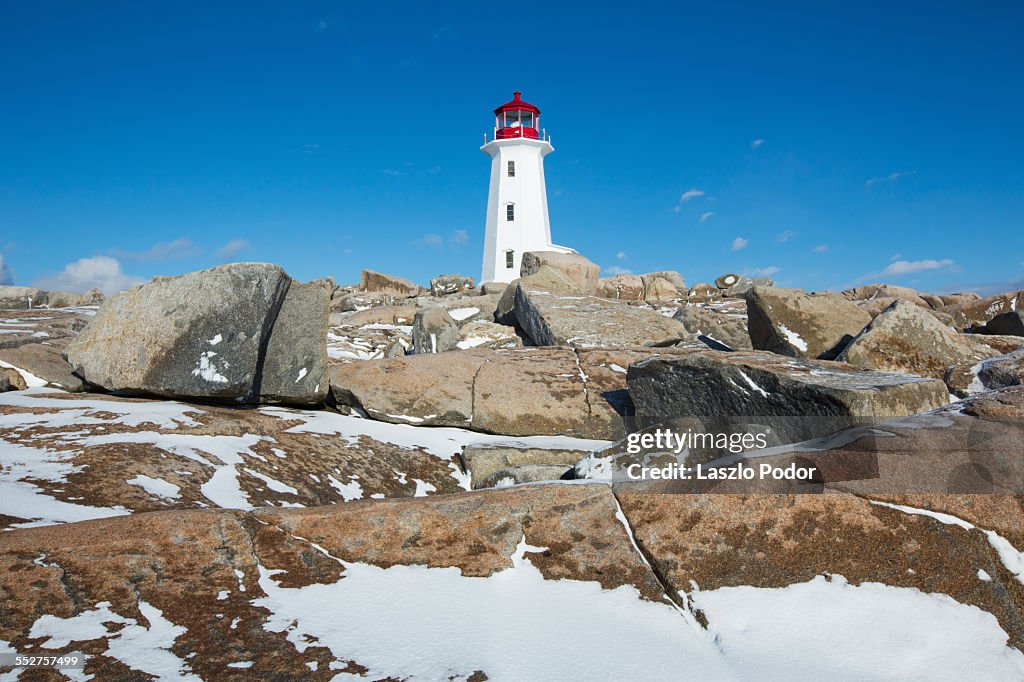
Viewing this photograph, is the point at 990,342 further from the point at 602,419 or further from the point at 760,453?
the point at 760,453

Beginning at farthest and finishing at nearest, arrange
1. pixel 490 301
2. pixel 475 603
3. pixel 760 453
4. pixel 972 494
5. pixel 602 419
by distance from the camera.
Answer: pixel 490 301, pixel 602 419, pixel 760 453, pixel 972 494, pixel 475 603

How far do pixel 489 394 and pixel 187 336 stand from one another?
312 centimetres

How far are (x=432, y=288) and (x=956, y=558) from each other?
27623 millimetres

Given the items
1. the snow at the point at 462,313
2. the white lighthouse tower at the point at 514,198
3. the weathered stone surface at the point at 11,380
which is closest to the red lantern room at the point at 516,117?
the white lighthouse tower at the point at 514,198

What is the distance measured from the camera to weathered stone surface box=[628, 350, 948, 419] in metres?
5.21

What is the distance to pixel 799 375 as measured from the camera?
598 cm

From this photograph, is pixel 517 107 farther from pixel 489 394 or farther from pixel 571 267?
pixel 489 394

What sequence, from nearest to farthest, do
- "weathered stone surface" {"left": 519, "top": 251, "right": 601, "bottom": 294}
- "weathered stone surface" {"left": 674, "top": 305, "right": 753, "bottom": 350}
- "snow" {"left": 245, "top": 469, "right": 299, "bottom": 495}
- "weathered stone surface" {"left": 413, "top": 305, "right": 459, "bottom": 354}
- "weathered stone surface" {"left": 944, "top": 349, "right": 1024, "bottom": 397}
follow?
1. "snow" {"left": 245, "top": 469, "right": 299, "bottom": 495}
2. "weathered stone surface" {"left": 944, "top": 349, "right": 1024, "bottom": 397}
3. "weathered stone surface" {"left": 413, "top": 305, "right": 459, "bottom": 354}
4. "weathered stone surface" {"left": 674, "top": 305, "right": 753, "bottom": 350}
5. "weathered stone surface" {"left": 519, "top": 251, "right": 601, "bottom": 294}

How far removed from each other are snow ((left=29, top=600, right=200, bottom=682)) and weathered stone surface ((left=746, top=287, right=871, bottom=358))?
29.8 ft

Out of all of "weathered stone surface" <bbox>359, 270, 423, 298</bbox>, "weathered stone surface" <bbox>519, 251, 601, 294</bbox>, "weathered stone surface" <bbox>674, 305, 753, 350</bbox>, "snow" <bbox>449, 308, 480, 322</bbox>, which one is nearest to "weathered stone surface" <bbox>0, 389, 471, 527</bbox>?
"weathered stone surface" <bbox>674, 305, 753, 350</bbox>

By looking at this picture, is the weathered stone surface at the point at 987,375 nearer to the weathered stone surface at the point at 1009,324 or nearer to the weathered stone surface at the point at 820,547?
the weathered stone surface at the point at 820,547

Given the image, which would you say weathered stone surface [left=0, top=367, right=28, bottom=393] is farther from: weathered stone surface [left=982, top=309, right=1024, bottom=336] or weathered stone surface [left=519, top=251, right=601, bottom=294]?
weathered stone surface [left=519, top=251, right=601, bottom=294]

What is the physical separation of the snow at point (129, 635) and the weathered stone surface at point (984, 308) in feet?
61.2

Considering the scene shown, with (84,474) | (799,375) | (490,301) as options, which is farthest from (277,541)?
(490,301)
